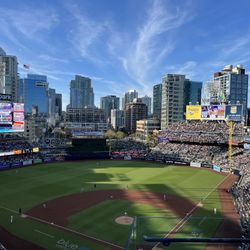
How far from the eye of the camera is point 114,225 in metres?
31.0

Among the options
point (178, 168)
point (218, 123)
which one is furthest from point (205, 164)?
point (218, 123)

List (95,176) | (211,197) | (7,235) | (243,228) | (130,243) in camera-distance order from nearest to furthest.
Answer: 1. (130,243)
2. (243,228)
3. (7,235)
4. (211,197)
5. (95,176)

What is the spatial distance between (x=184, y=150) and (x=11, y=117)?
172 feet

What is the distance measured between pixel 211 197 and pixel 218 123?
170ft

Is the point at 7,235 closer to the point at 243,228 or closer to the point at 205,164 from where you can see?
the point at 243,228

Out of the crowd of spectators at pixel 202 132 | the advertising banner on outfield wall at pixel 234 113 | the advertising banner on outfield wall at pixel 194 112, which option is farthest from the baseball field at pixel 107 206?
the advertising banner on outfield wall at pixel 194 112

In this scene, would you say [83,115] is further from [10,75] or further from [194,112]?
[194,112]

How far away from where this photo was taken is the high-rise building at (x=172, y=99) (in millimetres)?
157875

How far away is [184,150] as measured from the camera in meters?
84.5

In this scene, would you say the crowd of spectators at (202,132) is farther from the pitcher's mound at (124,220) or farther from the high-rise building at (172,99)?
the high-rise building at (172,99)

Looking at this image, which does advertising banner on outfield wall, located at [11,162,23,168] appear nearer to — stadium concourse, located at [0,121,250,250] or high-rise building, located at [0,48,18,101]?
stadium concourse, located at [0,121,250,250]

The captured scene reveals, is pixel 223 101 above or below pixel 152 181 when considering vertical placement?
above

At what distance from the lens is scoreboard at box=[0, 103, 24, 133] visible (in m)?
66.8

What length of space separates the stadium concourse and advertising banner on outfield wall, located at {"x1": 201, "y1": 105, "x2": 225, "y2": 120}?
4257 millimetres
